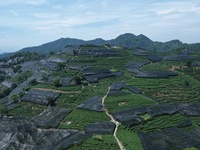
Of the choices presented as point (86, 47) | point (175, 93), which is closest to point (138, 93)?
point (175, 93)

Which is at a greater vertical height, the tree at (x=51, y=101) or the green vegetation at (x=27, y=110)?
the tree at (x=51, y=101)

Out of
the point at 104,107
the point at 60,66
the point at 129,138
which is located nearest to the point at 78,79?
the point at 60,66

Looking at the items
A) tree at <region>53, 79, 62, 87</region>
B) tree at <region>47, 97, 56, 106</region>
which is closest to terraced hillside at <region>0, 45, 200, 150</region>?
tree at <region>53, 79, 62, 87</region>

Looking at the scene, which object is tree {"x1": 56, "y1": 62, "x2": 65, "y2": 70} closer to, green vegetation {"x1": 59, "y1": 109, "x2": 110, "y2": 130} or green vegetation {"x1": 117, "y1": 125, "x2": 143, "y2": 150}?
green vegetation {"x1": 59, "y1": 109, "x2": 110, "y2": 130}

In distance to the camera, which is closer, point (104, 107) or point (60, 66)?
point (104, 107)

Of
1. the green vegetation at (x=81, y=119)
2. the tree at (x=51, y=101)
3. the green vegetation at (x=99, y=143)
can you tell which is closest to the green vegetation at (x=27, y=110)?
the tree at (x=51, y=101)

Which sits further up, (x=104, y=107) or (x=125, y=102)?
(x=125, y=102)

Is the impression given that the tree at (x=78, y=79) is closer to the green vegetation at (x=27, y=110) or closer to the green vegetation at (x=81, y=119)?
the green vegetation at (x=27, y=110)

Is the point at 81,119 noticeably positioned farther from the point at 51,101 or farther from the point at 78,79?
the point at 78,79
